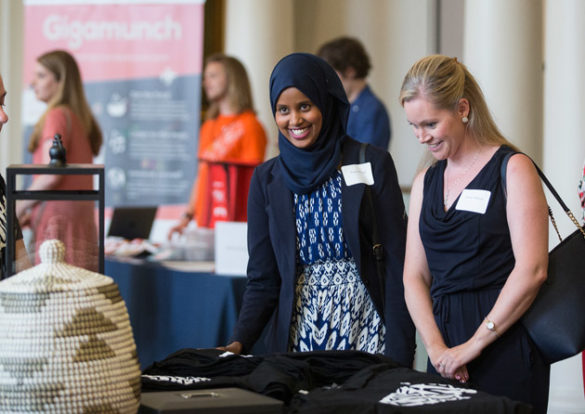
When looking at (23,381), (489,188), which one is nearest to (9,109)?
(489,188)

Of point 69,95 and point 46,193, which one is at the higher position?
point 69,95

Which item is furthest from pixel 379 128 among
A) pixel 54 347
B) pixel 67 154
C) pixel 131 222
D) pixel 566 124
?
pixel 54 347

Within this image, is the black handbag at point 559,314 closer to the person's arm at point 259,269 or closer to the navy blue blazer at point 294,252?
the navy blue blazer at point 294,252

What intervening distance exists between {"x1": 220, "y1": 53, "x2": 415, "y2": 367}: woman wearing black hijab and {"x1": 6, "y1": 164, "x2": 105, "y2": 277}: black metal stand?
424 mm

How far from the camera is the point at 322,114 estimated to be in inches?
88.4

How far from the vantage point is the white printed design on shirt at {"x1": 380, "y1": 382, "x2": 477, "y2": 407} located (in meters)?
1.38

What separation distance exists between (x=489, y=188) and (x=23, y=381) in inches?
47.0

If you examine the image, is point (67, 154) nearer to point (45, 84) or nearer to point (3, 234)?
point (45, 84)

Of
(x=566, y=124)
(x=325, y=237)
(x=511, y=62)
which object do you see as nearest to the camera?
(x=325, y=237)

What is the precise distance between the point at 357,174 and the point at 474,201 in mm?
334

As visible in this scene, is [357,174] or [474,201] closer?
[474,201]

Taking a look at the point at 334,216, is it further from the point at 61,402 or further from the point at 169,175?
the point at 169,175

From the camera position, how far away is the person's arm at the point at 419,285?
206 centimetres

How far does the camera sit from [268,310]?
227 centimetres
